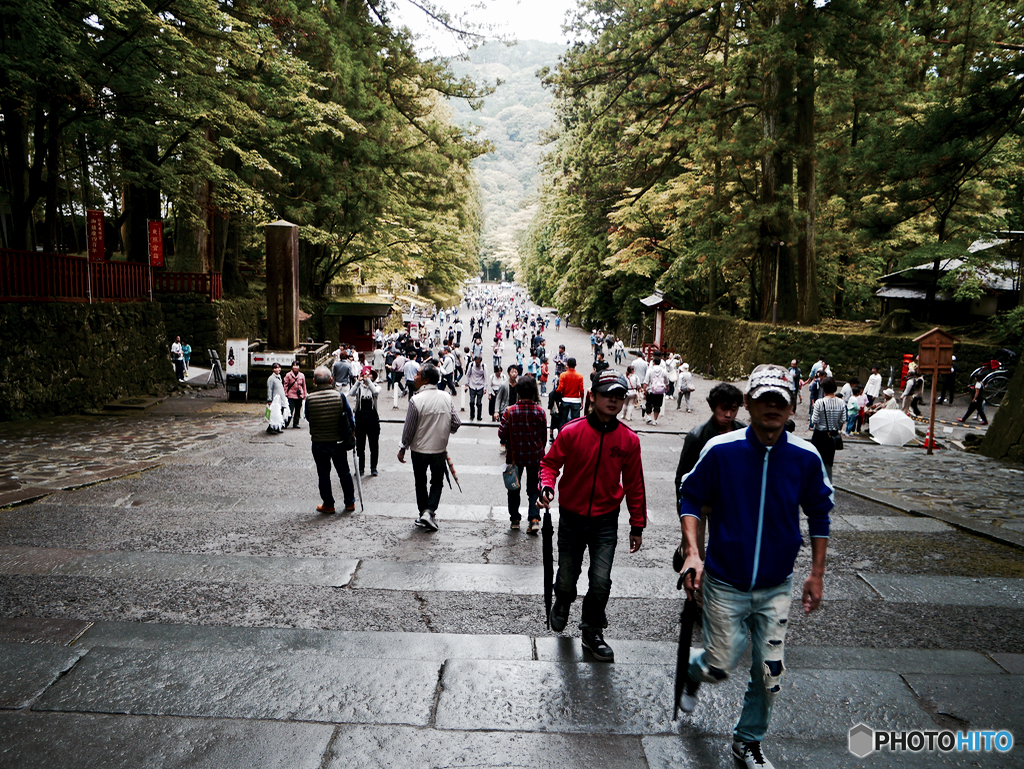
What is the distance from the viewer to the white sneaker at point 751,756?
3.07 meters

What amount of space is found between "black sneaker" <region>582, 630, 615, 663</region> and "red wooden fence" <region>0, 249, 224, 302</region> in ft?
45.5

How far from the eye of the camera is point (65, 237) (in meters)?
31.2

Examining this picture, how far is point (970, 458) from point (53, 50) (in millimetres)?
18128

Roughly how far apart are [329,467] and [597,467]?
13.6 ft

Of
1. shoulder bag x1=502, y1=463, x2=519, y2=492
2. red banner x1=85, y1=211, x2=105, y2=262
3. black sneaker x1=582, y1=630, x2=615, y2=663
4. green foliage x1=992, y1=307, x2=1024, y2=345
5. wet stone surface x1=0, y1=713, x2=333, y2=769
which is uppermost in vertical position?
red banner x1=85, y1=211, x2=105, y2=262

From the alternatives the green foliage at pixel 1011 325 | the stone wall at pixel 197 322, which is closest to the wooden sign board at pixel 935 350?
the green foliage at pixel 1011 325

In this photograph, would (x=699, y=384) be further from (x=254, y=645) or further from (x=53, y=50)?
(x=254, y=645)

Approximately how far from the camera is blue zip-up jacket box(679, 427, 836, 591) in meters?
3.08

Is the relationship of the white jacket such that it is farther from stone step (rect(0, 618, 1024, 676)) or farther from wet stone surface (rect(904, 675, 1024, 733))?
wet stone surface (rect(904, 675, 1024, 733))

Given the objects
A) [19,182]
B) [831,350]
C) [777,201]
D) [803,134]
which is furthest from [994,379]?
[19,182]

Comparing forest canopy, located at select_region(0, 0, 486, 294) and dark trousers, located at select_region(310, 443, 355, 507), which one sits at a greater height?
forest canopy, located at select_region(0, 0, 486, 294)

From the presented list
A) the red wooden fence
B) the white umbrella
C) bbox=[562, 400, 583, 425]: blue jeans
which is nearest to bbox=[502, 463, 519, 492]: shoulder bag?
bbox=[562, 400, 583, 425]: blue jeans

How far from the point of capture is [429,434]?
6.67 m

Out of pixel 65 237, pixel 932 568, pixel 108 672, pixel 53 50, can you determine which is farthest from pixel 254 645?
pixel 65 237
